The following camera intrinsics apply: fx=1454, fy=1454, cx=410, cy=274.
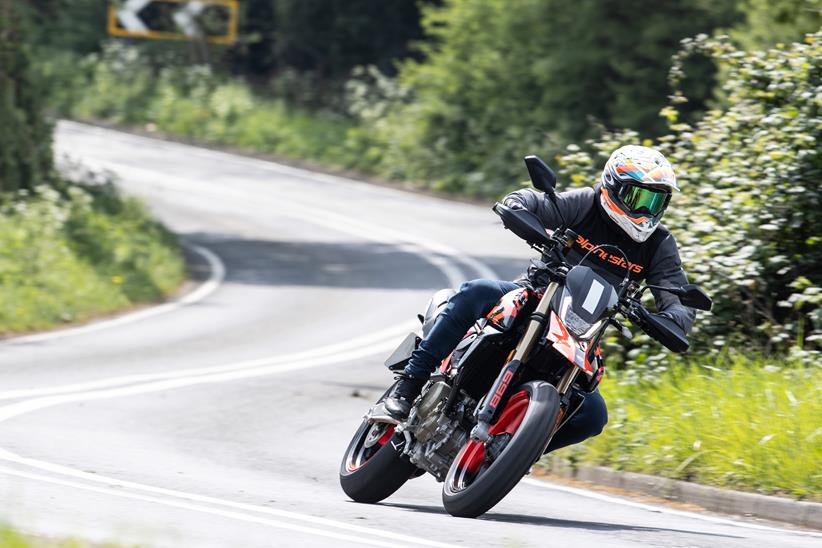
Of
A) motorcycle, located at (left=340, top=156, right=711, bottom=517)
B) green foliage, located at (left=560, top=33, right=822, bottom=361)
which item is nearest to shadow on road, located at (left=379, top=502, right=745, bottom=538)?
motorcycle, located at (left=340, top=156, right=711, bottom=517)

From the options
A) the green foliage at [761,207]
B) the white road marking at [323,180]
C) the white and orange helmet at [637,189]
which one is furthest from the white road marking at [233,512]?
the white road marking at [323,180]

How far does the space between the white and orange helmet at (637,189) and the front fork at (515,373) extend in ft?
2.02

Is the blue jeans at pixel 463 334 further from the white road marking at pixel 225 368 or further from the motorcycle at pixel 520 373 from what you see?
the white road marking at pixel 225 368

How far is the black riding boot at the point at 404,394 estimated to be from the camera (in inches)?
298

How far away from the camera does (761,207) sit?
11.2 m

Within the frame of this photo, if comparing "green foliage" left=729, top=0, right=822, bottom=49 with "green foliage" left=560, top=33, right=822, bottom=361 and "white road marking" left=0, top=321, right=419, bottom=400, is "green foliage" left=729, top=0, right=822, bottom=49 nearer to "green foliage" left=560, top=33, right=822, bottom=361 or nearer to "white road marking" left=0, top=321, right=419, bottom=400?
"white road marking" left=0, top=321, right=419, bottom=400

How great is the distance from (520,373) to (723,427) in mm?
2251

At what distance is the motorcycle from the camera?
678 centimetres

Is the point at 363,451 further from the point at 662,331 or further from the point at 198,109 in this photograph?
the point at 198,109

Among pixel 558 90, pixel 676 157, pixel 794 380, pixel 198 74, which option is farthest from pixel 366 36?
pixel 794 380

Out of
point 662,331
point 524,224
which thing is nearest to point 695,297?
point 662,331

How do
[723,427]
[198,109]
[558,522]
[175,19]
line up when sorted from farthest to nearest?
[175,19] < [198,109] < [723,427] < [558,522]

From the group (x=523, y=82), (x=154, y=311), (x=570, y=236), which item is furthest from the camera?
(x=523, y=82)

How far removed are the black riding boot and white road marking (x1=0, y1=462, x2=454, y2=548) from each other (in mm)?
953
